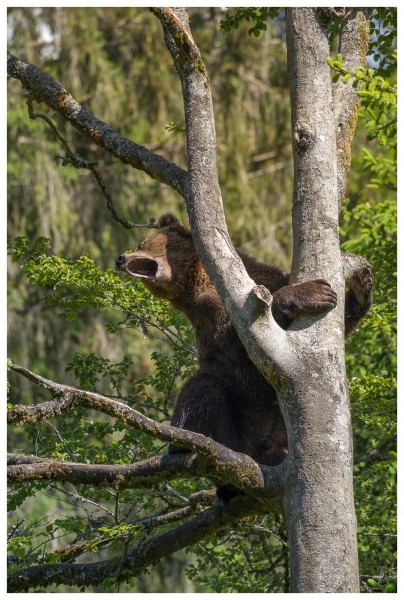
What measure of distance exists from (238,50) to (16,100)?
188 inches

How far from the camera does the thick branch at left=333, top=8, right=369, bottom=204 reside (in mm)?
5250

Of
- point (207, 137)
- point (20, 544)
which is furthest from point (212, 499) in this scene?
point (207, 137)

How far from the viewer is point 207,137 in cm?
477

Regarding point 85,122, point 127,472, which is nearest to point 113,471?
point 127,472

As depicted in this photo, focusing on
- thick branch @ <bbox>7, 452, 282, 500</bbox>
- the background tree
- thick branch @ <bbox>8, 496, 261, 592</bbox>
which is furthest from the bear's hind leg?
thick branch @ <bbox>7, 452, 282, 500</bbox>

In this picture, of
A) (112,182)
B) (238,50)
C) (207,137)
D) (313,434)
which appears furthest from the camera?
(238,50)

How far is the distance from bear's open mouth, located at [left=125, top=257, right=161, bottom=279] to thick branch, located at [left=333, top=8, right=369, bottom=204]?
171cm

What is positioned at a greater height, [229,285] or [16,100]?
[16,100]

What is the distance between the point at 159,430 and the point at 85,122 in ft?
7.03

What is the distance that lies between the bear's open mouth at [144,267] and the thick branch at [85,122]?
3.82 feet

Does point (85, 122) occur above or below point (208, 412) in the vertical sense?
above

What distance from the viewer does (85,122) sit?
555 cm

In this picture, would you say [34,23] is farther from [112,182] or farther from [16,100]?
[112,182]

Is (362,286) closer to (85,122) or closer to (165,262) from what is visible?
(165,262)
